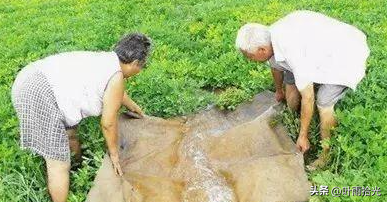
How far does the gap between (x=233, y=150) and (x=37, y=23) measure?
6.73 metres

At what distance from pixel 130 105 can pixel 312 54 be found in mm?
2032

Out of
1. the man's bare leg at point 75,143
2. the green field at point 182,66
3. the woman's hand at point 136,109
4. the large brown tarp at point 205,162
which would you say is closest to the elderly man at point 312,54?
the green field at point 182,66

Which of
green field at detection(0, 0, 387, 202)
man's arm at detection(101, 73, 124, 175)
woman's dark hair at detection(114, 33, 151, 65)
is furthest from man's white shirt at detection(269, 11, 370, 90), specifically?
man's arm at detection(101, 73, 124, 175)

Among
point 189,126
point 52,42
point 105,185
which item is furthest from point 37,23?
point 105,185

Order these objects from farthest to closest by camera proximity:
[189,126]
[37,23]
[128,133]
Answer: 1. [37,23]
2. [189,126]
3. [128,133]

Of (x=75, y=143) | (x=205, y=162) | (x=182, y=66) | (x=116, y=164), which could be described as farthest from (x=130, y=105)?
(x=182, y=66)

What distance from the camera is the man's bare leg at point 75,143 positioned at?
18.1 feet

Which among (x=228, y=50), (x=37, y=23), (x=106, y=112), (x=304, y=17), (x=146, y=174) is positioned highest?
(x=304, y=17)

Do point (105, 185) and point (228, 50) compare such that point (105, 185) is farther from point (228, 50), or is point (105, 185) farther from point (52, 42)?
point (52, 42)

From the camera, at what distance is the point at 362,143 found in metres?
5.23

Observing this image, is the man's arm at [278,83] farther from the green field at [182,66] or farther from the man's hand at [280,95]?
the green field at [182,66]

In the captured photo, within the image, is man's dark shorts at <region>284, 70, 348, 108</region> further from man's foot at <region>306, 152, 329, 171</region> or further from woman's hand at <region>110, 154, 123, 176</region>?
woman's hand at <region>110, 154, 123, 176</region>

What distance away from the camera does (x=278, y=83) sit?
5984 mm

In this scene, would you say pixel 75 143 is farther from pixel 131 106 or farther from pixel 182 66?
pixel 182 66
